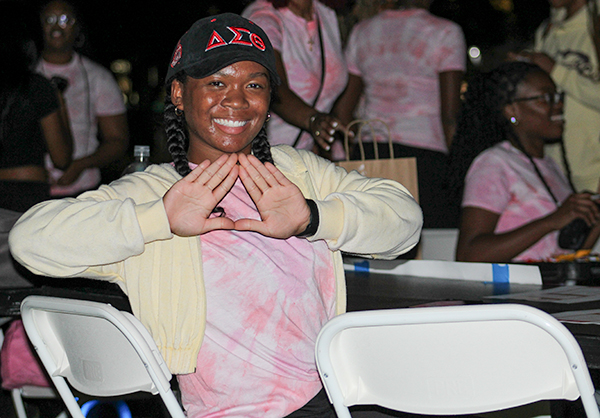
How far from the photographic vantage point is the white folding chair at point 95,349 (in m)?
1.28

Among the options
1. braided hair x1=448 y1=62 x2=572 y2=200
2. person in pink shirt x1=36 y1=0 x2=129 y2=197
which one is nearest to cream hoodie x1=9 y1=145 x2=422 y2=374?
braided hair x1=448 y1=62 x2=572 y2=200

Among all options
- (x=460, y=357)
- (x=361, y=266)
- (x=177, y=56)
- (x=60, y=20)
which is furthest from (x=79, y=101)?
(x=460, y=357)

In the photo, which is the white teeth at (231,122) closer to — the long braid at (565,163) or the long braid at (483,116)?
the long braid at (483,116)

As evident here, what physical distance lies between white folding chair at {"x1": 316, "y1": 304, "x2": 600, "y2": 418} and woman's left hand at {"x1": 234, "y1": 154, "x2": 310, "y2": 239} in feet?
1.03

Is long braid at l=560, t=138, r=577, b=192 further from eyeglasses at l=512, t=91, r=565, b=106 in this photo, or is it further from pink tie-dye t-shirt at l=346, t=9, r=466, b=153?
pink tie-dye t-shirt at l=346, t=9, r=466, b=153

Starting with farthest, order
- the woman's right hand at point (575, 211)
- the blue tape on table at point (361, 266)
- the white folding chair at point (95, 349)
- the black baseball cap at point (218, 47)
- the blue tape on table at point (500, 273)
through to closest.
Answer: the woman's right hand at point (575, 211) → the blue tape on table at point (361, 266) → the blue tape on table at point (500, 273) → the black baseball cap at point (218, 47) → the white folding chair at point (95, 349)

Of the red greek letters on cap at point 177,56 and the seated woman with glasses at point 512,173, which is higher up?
the red greek letters on cap at point 177,56

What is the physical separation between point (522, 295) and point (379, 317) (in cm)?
87

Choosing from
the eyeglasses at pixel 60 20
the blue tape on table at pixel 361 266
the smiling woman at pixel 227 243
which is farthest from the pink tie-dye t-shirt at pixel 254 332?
the eyeglasses at pixel 60 20

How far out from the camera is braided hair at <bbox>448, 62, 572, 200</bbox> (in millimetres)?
3023

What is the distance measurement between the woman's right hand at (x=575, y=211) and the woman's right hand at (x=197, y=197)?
70.3 inches

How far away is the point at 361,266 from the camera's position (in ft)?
8.08

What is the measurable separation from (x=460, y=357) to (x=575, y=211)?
1813mm

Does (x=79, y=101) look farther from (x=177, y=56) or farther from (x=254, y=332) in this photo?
(x=254, y=332)
